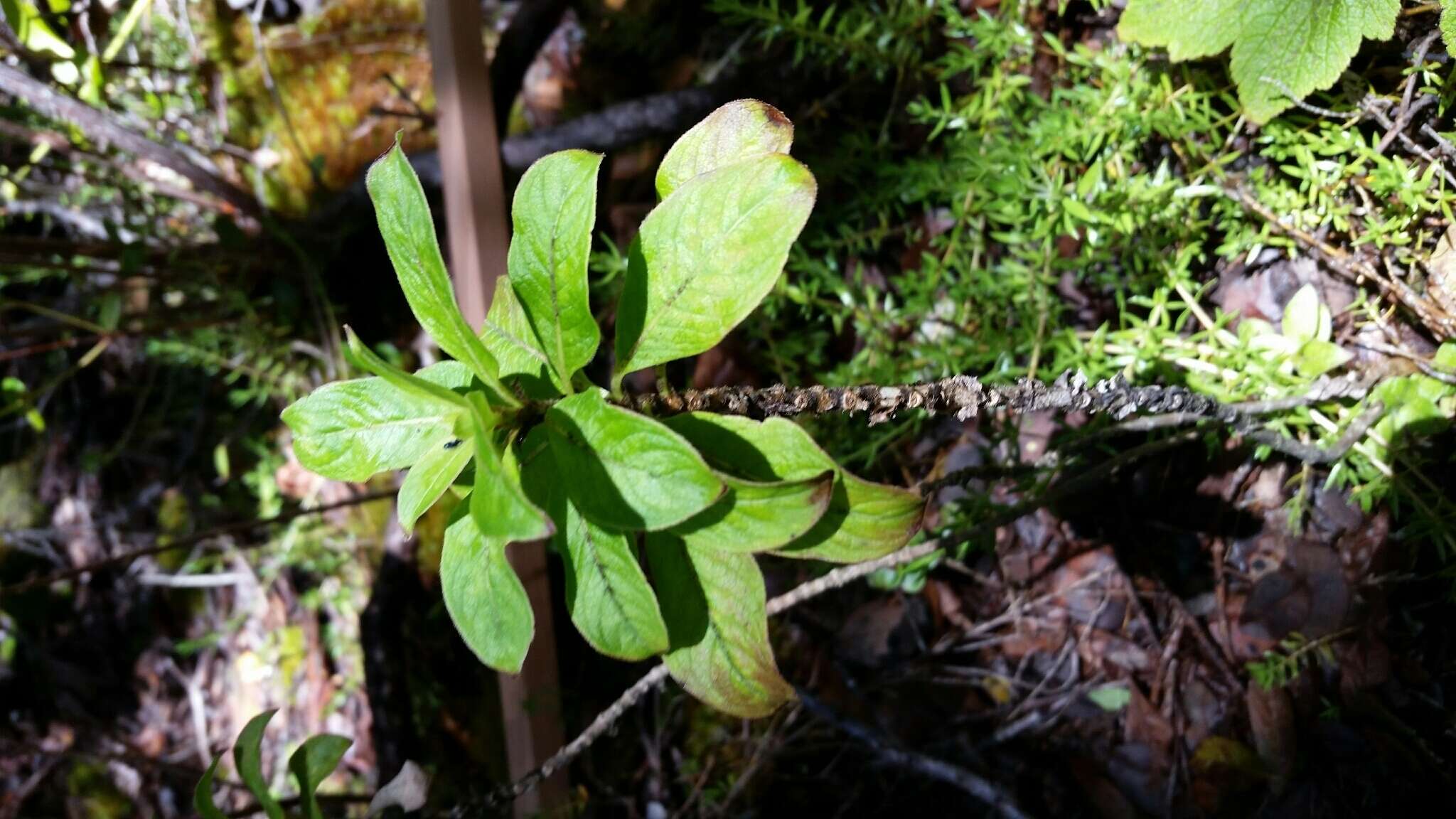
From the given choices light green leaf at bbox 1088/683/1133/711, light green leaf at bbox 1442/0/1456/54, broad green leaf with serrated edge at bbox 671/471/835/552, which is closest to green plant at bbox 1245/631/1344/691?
light green leaf at bbox 1088/683/1133/711

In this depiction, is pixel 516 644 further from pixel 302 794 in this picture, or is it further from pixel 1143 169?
pixel 1143 169

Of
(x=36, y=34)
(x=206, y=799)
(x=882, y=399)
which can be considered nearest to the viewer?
(x=882, y=399)

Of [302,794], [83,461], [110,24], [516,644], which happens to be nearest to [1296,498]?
[516,644]

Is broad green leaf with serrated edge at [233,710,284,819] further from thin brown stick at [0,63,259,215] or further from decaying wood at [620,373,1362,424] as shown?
thin brown stick at [0,63,259,215]

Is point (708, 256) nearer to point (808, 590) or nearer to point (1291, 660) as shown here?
point (808, 590)

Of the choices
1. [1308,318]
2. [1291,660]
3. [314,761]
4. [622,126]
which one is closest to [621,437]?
[314,761]

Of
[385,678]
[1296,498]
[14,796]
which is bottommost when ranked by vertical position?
[14,796]

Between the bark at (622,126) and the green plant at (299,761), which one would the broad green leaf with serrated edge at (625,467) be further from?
the bark at (622,126)
